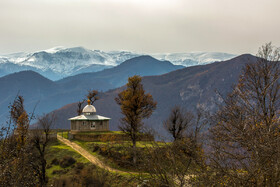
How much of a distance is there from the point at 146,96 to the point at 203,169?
31146mm

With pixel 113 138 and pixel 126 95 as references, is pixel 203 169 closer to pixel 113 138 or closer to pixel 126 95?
pixel 126 95

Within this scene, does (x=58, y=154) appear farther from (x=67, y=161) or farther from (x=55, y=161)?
(x=67, y=161)

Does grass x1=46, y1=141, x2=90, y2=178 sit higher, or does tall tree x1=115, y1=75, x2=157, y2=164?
tall tree x1=115, y1=75, x2=157, y2=164

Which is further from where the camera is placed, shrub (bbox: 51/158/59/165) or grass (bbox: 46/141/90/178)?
shrub (bbox: 51/158/59/165)

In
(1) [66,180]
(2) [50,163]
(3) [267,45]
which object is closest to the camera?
(3) [267,45]

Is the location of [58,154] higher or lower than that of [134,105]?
lower

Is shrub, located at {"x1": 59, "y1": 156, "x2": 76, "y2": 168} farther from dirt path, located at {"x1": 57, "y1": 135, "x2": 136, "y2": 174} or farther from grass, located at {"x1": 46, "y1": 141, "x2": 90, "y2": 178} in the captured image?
dirt path, located at {"x1": 57, "y1": 135, "x2": 136, "y2": 174}

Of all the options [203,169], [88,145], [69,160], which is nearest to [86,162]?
[69,160]

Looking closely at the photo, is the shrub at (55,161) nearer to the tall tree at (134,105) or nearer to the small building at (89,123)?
the tall tree at (134,105)

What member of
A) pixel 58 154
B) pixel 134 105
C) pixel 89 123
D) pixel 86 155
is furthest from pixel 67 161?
pixel 89 123

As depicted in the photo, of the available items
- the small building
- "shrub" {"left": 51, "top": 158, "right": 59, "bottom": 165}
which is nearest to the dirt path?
"shrub" {"left": 51, "top": 158, "right": 59, "bottom": 165}

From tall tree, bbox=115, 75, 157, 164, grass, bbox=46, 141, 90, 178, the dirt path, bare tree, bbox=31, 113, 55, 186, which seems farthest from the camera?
tall tree, bbox=115, 75, 157, 164

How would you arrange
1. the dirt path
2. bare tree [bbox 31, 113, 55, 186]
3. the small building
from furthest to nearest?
the small building, the dirt path, bare tree [bbox 31, 113, 55, 186]

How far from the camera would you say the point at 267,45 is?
63.3 ft
